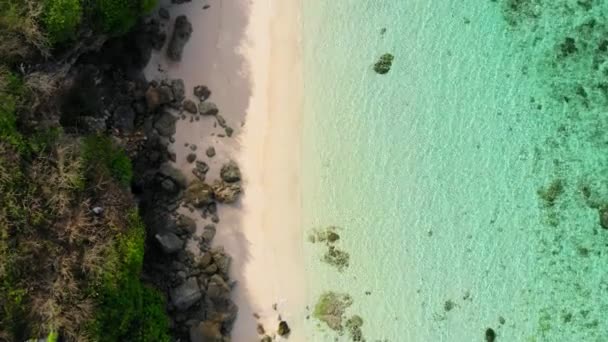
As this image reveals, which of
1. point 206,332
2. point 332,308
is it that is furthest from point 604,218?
point 206,332

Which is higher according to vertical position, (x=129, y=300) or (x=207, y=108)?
(x=207, y=108)

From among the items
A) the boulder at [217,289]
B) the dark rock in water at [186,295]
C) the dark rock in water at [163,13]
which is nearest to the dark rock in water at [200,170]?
Answer: the boulder at [217,289]

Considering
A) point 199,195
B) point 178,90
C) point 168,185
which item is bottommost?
point 199,195

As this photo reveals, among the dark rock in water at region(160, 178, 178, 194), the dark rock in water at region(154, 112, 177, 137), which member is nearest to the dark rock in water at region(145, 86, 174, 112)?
the dark rock in water at region(154, 112, 177, 137)

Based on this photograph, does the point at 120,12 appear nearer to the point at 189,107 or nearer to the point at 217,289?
the point at 189,107

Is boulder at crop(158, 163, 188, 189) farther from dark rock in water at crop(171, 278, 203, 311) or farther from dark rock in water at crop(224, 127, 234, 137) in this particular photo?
dark rock in water at crop(171, 278, 203, 311)

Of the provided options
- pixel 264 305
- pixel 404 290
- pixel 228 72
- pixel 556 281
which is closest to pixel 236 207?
pixel 264 305
